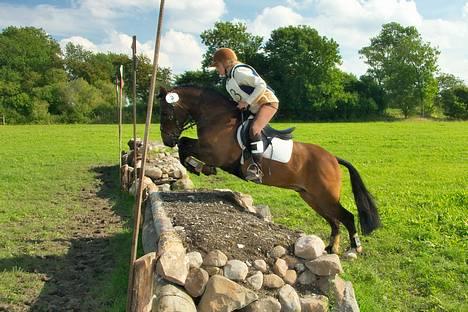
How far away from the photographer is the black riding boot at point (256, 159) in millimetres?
5879

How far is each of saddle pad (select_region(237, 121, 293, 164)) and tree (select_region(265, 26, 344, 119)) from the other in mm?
45820

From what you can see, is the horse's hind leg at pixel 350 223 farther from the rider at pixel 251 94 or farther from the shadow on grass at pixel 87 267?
the shadow on grass at pixel 87 267

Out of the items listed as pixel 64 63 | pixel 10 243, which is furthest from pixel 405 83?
pixel 10 243

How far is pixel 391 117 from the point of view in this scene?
53156 mm

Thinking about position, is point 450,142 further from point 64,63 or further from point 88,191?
point 64,63

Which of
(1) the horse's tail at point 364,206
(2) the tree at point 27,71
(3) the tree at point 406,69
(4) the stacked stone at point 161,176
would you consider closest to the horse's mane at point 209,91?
(1) the horse's tail at point 364,206

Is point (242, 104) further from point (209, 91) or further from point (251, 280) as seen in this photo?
point (251, 280)

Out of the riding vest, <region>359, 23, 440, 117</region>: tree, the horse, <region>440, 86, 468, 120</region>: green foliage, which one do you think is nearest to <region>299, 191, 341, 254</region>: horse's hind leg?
the horse

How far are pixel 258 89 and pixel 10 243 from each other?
4.41 meters

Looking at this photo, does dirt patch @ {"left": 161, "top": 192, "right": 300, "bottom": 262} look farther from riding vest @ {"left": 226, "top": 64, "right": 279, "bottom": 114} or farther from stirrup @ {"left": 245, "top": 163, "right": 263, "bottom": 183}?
riding vest @ {"left": 226, "top": 64, "right": 279, "bottom": 114}

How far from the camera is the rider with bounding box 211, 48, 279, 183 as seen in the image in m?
5.76

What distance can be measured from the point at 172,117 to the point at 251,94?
1087mm

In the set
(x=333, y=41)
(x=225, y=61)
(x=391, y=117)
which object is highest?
(x=333, y=41)

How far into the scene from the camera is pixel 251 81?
5.75 meters
